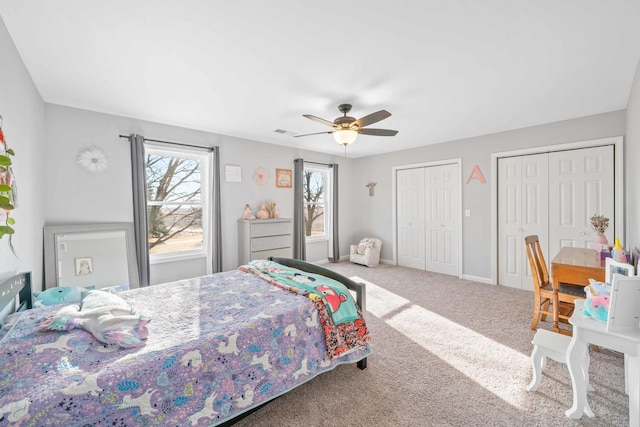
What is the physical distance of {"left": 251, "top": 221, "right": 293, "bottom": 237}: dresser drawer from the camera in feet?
14.5

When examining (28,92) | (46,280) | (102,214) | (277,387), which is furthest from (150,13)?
(46,280)

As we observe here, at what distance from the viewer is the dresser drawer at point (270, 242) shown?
4422mm

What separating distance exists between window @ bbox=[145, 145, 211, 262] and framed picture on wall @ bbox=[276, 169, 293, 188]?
50.2 inches

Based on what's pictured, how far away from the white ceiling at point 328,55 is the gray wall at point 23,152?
17 centimetres

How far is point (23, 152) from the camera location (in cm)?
224

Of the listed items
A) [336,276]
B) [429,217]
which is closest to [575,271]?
[336,276]

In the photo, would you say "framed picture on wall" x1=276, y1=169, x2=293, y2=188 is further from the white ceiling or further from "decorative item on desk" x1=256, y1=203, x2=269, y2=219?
the white ceiling

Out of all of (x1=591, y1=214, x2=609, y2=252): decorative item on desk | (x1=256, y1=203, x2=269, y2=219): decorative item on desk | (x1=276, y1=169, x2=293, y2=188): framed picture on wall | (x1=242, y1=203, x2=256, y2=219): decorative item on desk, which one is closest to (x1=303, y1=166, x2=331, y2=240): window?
(x1=276, y1=169, x2=293, y2=188): framed picture on wall

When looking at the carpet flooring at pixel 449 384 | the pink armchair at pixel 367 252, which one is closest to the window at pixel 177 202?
the carpet flooring at pixel 449 384

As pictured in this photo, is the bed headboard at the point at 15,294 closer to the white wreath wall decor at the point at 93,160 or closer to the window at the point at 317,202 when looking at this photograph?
the white wreath wall decor at the point at 93,160

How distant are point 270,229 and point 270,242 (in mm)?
215

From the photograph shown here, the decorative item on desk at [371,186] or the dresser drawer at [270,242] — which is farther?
the decorative item on desk at [371,186]

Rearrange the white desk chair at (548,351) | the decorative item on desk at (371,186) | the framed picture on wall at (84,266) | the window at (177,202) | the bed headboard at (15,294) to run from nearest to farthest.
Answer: the bed headboard at (15,294), the white desk chair at (548,351), the framed picture on wall at (84,266), the window at (177,202), the decorative item on desk at (371,186)

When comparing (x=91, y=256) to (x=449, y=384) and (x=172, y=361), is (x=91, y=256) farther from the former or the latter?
(x=449, y=384)
